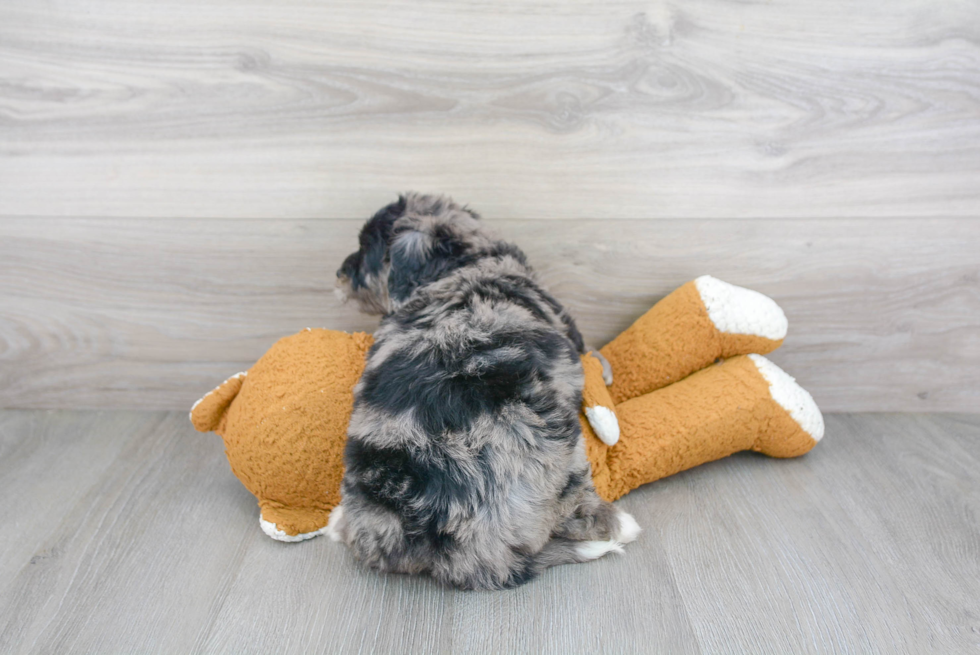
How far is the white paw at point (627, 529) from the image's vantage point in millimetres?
1092

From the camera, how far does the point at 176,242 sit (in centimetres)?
142

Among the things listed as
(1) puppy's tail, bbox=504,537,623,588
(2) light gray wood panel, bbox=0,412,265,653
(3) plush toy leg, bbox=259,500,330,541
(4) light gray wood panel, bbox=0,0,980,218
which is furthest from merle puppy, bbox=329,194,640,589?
(4) light gray wood panel, bbox=0,0,980,218

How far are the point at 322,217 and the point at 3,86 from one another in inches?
28.3

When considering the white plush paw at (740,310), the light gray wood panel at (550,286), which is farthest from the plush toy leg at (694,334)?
the light gray wood panel at (550,286)

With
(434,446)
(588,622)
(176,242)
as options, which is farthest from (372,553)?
(176,242)

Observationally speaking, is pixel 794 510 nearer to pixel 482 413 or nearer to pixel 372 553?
pixel 482 413

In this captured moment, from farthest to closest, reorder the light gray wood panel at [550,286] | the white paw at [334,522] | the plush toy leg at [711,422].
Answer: the light gray wood panel at [550,286]
the plush toy leg at [711,422]
the white paw at [334,522]

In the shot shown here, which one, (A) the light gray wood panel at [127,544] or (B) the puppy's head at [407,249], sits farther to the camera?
(B) the puppy's head at [407,249]

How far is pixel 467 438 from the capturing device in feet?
3.08

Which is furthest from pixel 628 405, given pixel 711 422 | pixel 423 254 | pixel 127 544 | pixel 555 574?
pixel 127 544

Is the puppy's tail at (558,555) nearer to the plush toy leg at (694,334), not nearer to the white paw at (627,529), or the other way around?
the white paw at (627,529)

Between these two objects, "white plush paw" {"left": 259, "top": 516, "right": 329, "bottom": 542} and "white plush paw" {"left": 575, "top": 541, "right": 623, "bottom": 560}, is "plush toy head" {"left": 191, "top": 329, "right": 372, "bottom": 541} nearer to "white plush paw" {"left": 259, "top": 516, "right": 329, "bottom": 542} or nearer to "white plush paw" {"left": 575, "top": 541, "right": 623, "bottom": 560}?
"white plush paw" {"left": 259, "top": 516, "right": 329, "bottom": 542}

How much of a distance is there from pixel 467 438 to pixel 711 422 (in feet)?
1.81

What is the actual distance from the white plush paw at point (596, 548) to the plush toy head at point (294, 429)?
44 centimetres
